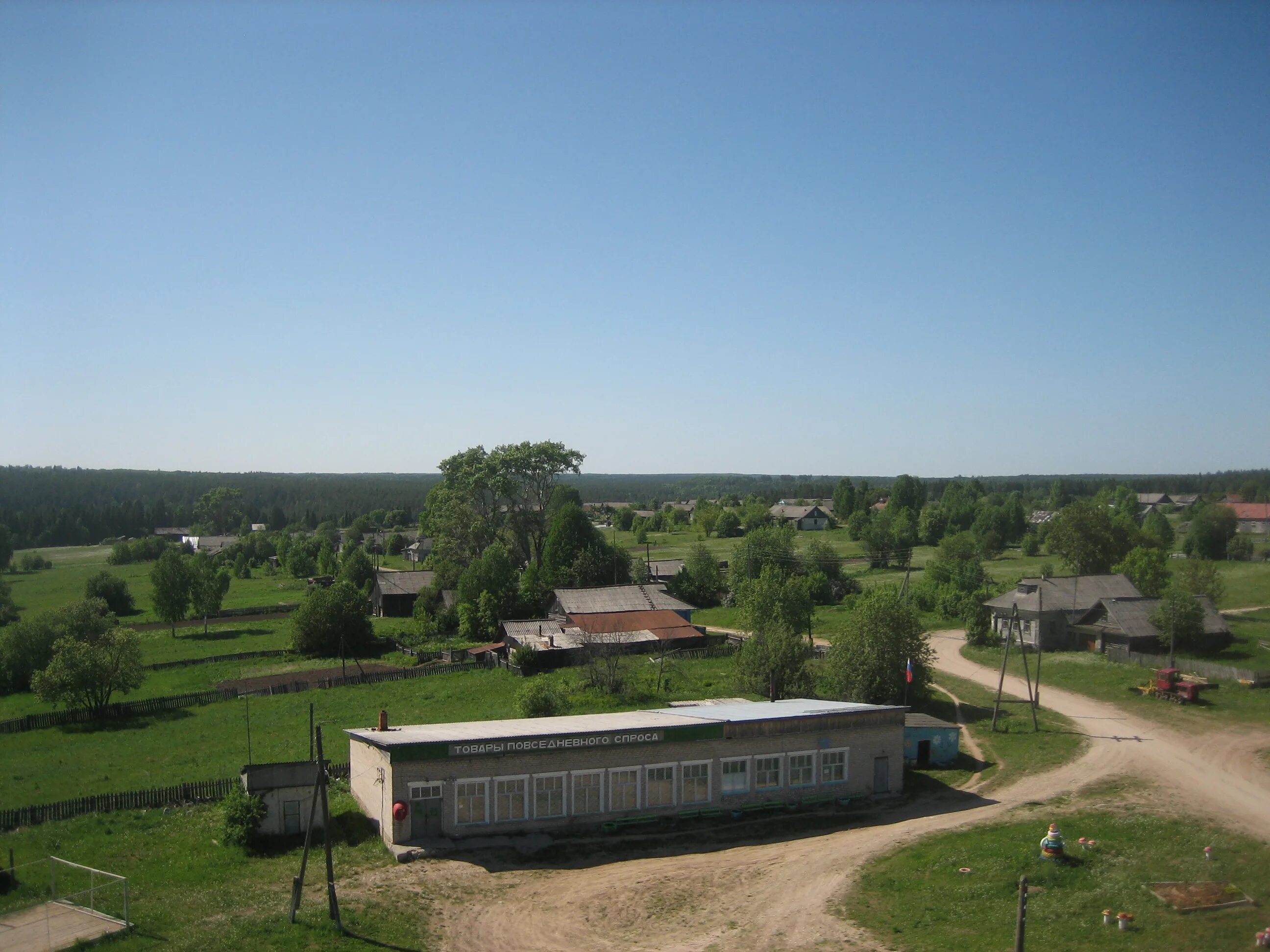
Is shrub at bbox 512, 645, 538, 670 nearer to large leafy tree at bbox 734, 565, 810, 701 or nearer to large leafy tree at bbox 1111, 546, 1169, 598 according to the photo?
large leafy tree at bbox 734, 565, 810, 701

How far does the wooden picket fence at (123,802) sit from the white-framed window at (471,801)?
7.82 meters

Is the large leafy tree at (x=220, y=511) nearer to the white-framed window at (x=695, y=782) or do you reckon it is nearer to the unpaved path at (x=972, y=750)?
the unpaved path at (x=972, y=750)

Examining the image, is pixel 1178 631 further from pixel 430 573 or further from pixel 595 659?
pixel 430 573

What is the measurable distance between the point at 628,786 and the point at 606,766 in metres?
0.97

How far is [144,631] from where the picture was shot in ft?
237

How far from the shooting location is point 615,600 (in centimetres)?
6556

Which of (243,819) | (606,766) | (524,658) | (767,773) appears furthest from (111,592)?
(767,773)

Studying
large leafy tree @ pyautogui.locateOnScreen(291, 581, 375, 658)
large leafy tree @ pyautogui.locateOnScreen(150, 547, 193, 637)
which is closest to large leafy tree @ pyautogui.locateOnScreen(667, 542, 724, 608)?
large leafy tree @ pyautogui.locateOnScreen(291, 581, 375, 658)

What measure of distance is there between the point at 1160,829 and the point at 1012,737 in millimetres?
11352

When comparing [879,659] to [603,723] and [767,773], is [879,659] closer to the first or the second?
[767,773]

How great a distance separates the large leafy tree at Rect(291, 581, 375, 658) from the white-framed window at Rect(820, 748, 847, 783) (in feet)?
126

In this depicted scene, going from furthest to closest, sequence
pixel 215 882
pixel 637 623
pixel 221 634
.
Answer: pixel 221 634 < pixel 637 623 < pixel 215 882

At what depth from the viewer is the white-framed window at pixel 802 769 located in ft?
101

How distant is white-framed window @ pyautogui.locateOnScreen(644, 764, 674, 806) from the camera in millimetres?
29062
